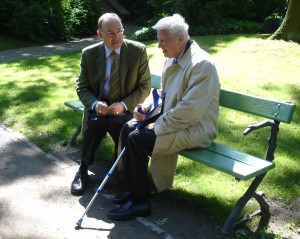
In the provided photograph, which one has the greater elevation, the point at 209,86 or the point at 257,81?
the point at 209,86

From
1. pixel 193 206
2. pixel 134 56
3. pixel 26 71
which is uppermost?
pixel 134 56

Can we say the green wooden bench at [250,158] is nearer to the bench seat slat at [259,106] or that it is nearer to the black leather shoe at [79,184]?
the bench seat slat at [259,106]

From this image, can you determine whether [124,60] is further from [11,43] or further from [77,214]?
[11,43]

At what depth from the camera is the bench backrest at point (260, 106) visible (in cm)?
335

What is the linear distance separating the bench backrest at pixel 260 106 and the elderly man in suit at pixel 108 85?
3.14 feet

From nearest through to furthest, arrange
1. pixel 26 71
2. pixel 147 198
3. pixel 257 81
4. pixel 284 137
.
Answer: pixel 147 198 < pixel 284 137 < pixel 257 81 < pixel 26 71

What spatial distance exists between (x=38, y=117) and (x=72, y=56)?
4604 mm

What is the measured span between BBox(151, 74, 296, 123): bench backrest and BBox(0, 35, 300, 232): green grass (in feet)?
2.68

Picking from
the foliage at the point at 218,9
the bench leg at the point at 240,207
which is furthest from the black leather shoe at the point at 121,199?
the foliage at the point at 218,9

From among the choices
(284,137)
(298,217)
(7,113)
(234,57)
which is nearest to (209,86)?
(298,217)

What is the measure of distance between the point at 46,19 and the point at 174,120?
11070mm

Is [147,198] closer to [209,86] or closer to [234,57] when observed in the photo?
[209,86]

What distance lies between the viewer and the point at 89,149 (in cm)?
412

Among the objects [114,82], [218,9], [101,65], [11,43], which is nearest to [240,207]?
[114,82]
